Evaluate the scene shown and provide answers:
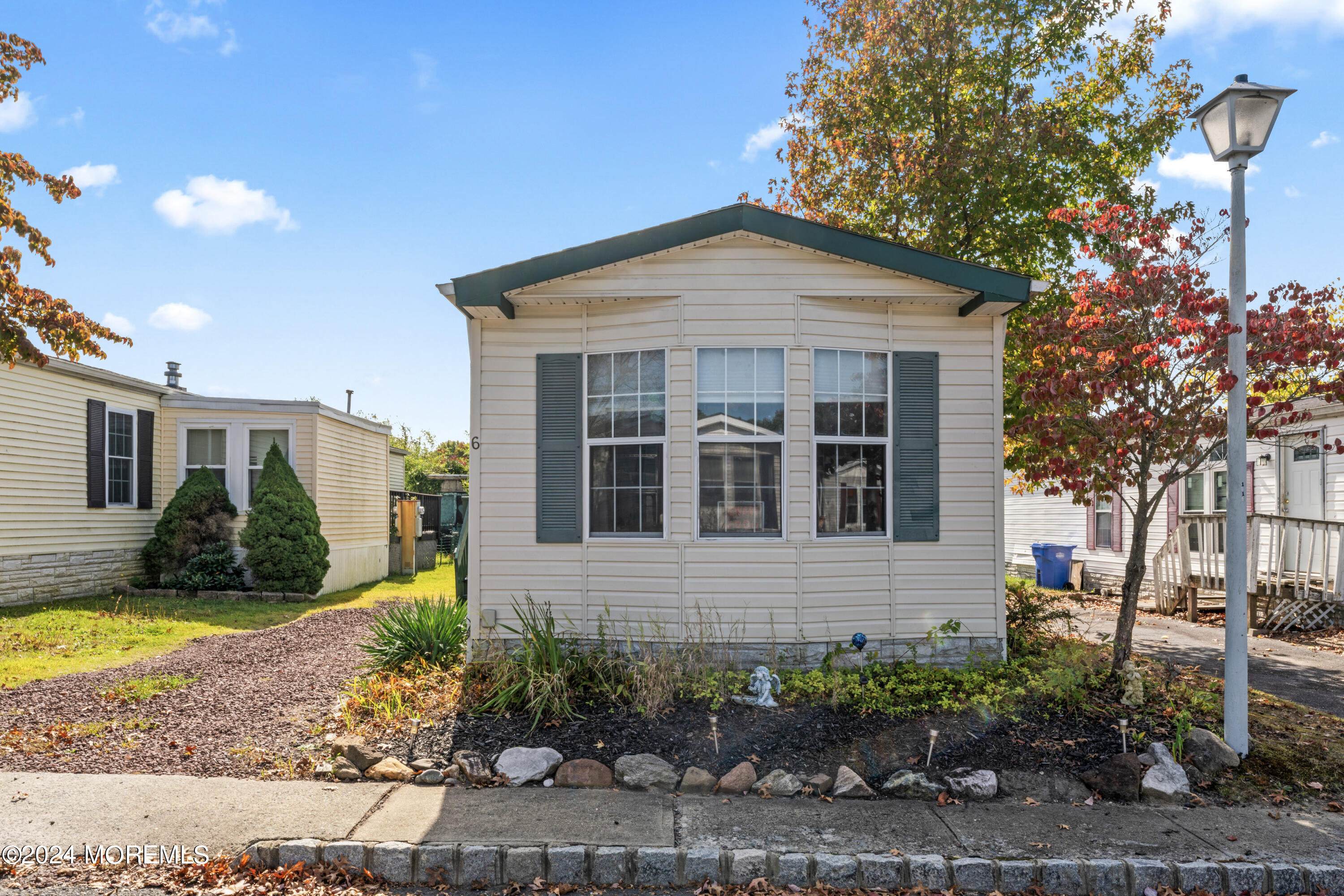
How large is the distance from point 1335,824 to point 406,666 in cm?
688

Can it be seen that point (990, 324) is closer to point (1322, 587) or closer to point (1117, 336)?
point (1117, 336)

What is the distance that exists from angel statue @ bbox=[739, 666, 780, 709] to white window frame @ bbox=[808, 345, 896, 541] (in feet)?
4.13

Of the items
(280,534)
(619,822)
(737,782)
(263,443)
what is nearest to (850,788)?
(737,782)

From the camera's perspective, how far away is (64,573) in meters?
12.1

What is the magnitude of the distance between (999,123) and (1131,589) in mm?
7221

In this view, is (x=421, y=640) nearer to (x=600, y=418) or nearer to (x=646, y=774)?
(x=600, y=418)

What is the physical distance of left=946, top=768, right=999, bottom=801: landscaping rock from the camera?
15.9ft

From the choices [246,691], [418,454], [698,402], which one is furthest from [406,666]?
[418,454]

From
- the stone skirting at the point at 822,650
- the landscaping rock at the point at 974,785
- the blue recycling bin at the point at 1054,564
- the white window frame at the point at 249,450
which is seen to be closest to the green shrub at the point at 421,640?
the stone skirting at the point at 822,650

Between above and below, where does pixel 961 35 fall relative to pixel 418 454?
above

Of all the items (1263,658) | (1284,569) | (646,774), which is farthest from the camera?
(1284,569)

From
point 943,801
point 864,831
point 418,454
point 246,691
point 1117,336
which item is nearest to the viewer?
point 864,831

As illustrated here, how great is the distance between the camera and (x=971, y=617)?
7.07 m

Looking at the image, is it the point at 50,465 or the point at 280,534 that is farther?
the point at 280,534
